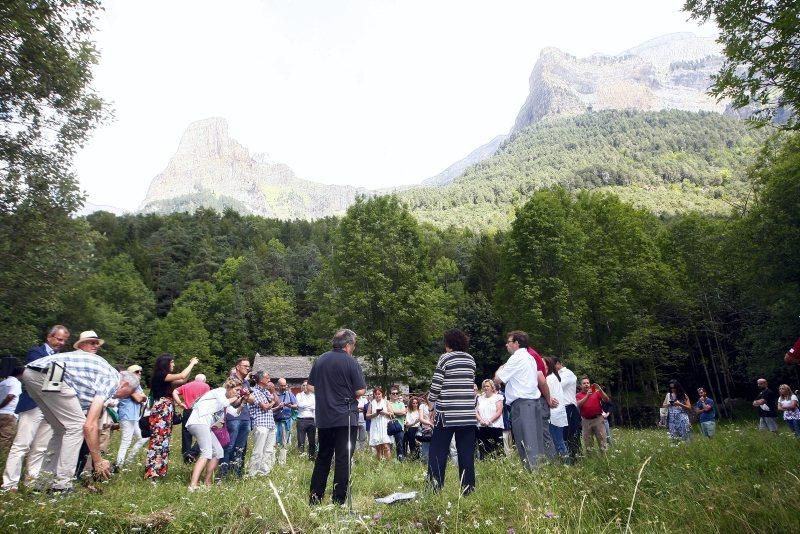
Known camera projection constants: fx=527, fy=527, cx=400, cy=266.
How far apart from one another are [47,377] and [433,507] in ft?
14.2

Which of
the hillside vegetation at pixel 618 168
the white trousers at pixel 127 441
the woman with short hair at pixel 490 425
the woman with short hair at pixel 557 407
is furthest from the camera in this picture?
the hillside vegetation at pixel 618 168

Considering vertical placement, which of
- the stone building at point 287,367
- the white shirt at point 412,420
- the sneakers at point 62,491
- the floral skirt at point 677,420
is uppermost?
the stone building at point 287,367

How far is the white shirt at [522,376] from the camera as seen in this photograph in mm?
7508

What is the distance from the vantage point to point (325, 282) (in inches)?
1377

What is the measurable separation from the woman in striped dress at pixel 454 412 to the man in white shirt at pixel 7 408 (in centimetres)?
687

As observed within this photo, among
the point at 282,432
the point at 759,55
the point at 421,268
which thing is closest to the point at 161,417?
the point at 282,432

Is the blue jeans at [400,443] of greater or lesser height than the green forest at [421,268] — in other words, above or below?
below

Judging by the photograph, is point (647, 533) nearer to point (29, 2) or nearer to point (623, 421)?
point (29, 2)

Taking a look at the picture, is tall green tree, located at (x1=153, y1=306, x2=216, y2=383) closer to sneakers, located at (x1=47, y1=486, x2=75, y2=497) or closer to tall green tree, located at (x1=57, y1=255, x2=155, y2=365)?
tall green tree, located at (x1=57, y1=255, x2=155, y2=365)

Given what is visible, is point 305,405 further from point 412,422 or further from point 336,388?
point 336,388

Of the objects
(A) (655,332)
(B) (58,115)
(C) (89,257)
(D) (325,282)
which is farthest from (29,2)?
(A) (655,332)

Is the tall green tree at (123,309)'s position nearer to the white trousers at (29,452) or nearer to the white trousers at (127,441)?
the white trousers at (127,441)

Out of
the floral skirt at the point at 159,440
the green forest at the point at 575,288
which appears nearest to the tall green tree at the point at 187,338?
the green forest at the point at 575,288

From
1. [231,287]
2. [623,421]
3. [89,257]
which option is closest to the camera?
[89,257]
